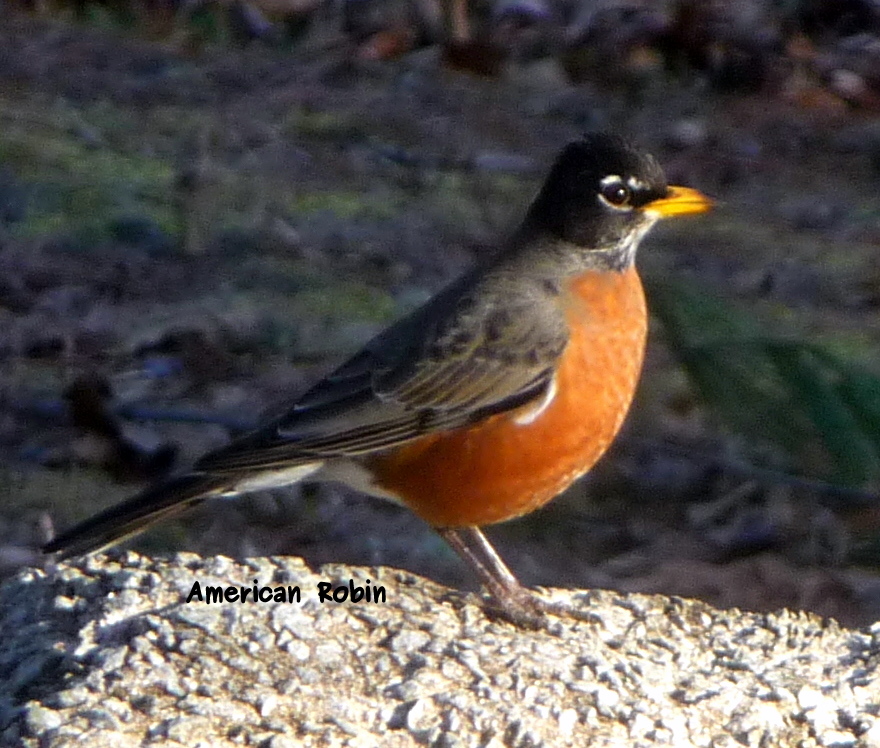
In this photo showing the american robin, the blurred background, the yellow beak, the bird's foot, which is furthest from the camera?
the blurred background

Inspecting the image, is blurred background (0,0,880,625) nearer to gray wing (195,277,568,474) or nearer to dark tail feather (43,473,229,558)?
gray wing (195,277,568,474)

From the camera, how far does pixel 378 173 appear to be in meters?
9.04

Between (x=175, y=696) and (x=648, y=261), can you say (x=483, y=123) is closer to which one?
(x=648, y=261)

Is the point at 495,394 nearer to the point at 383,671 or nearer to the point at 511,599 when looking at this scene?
the point at 511,599

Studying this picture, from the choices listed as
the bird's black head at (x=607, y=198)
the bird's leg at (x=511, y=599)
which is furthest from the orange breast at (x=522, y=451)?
the bird's black head at (x=607, y=198)

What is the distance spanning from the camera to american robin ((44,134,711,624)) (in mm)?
4273

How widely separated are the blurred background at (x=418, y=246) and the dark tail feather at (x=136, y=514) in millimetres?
1426

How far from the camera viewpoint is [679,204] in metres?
4.61

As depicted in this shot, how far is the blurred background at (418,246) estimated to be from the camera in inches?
222

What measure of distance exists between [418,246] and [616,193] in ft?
11.3

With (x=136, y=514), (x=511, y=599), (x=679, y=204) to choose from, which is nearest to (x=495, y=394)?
(x=511, y=599)

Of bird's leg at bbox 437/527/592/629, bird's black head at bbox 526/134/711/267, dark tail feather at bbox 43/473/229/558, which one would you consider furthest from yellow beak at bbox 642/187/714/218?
dark tail feather at bbox 43/473/229/558

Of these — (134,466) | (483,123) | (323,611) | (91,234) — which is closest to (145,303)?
(91,234)

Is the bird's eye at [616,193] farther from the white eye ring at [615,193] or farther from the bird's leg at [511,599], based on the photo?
the bird's leg at [511,599]
